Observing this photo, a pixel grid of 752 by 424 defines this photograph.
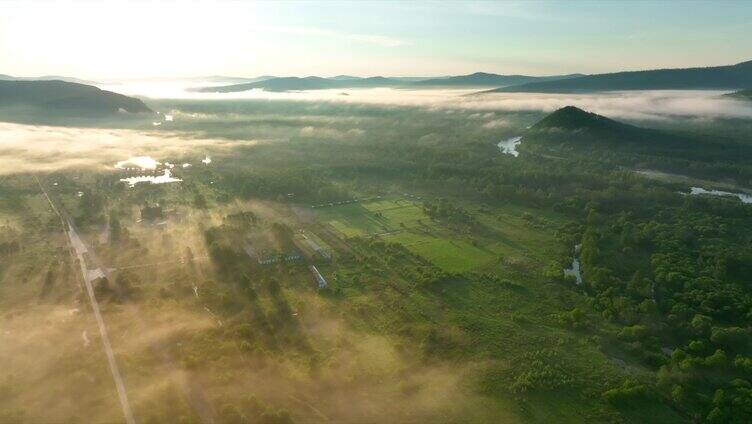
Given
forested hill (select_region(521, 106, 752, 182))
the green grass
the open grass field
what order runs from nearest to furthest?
the green grass
the open grass field
forested hill (select_region(521, 106, 752, 182))

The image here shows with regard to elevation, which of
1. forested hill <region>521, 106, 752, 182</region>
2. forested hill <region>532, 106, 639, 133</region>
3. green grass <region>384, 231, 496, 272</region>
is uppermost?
forested hill <region>532, 106, 639, 133</region>

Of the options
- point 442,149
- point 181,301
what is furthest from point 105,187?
point 442,149

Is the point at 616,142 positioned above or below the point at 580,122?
below

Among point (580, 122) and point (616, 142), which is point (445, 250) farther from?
point (580, 122)

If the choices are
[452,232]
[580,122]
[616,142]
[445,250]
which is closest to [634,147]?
[616,142]

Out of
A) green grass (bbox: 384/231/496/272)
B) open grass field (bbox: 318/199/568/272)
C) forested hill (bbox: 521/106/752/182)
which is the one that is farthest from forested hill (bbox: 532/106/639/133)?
green grass (bbox: 384/231/496/272)

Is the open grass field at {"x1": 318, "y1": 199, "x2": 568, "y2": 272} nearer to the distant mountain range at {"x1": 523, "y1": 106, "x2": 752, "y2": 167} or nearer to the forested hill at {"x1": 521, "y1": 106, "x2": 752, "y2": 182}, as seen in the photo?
the forested hill at {"x1": 521, "y1": 106, "x2": 752, "y2": 182}

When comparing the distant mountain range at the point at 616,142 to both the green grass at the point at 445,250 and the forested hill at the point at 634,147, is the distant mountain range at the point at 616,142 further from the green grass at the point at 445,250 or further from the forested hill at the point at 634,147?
the green grass at the point at 445,250

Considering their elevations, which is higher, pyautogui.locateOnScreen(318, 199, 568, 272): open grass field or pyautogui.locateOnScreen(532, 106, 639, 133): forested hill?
pyautogui.locateOnScreen(532, 106, 639, 133): forested hill

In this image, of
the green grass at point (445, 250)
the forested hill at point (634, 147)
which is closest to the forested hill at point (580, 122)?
the forested hill at point (634, 147)

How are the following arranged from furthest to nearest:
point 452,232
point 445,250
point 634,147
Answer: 1. point 634,147
2. point 452,232
3. point 445,250

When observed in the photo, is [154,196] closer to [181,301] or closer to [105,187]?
[105,187]

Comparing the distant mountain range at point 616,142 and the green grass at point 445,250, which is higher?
the distant mountain range at point 616,142
